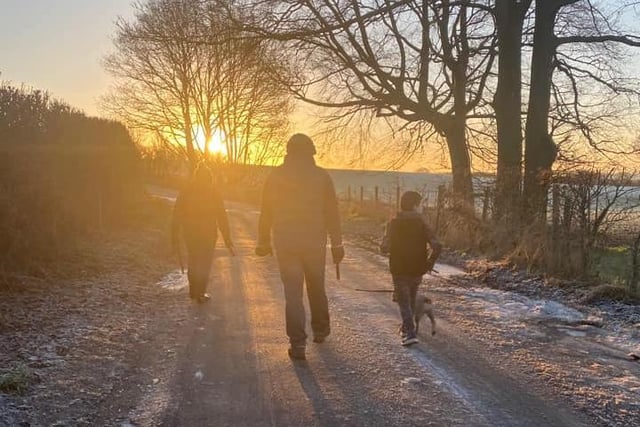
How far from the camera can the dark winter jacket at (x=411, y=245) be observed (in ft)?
23.3

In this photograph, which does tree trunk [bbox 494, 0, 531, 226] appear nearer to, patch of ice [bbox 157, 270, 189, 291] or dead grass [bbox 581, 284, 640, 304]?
dead grass [bbox 581, 284, 640, 304]

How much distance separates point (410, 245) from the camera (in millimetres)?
7109

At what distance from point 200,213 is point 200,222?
0.43ft

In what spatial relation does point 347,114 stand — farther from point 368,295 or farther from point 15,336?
point 15,336

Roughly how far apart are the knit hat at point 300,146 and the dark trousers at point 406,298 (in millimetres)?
1720

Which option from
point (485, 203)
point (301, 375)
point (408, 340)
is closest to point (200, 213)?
point (408, 340)

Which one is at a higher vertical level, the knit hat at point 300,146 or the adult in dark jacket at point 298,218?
the knit hat at point 300,146

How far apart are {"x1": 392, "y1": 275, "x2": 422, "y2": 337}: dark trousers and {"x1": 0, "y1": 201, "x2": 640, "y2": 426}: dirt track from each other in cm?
20

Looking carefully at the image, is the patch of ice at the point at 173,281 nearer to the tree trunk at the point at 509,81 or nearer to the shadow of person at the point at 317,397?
the shadow of person at the point at 317,397

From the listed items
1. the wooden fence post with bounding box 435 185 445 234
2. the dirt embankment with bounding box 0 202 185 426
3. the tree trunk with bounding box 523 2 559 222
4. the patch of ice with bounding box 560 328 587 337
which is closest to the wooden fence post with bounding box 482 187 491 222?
the tree trunk with bounding box 523 2 559 222

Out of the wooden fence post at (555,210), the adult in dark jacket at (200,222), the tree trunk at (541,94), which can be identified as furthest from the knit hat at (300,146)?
the tree trunk at (541,94)

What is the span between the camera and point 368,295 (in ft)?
33.2

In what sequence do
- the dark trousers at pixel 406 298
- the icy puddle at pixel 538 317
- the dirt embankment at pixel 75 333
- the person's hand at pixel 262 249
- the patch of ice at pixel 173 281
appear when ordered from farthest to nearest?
1. the patch of ice at pixel 173 281
2. the icy puddle at pixel 538 317
3. the dark trousers at pixel 406 298
4. the person's hand at pixel 262 249
5. the dirt embankment at pixel 75 333

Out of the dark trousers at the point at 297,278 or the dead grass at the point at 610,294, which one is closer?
the dark trousers at the point at 297,278
